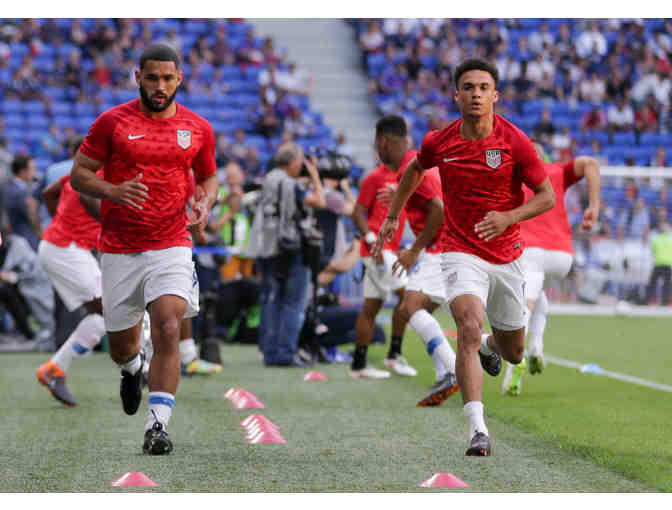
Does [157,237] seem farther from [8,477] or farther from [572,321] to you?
[572,321]

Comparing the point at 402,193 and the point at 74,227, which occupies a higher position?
the point at 402,193

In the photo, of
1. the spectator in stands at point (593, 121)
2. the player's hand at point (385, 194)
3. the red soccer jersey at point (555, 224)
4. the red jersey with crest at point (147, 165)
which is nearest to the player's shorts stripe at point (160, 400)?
the red jersey with crest at point (147, 165)

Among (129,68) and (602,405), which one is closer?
(602,405)

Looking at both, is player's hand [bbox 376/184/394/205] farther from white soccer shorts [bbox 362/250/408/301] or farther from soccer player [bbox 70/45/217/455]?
soccer player [bbox 70/45/217/455]

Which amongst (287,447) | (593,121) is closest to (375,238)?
(287,447)

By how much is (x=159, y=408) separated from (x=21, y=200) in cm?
880

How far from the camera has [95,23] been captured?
25.0 m

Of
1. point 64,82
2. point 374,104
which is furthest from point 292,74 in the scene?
point 64,82

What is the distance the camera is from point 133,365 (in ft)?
21.8

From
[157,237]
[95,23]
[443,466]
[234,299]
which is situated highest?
[95,23]

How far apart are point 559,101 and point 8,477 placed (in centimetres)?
2443

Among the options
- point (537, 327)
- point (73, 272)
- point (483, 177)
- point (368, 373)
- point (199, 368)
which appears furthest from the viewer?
point (199, 368)

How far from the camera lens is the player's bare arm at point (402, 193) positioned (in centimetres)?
652

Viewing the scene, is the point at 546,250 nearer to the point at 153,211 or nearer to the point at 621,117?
the point at 153,211
